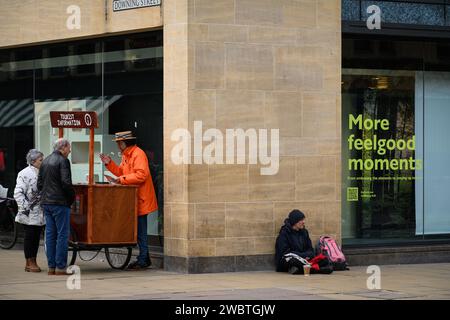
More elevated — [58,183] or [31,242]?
[58,183]

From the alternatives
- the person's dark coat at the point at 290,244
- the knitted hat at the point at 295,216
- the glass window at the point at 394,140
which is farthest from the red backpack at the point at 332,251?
the glass window at the point at 394,140

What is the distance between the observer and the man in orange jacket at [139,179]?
50.1 ft

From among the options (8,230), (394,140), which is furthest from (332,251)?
(8,230)

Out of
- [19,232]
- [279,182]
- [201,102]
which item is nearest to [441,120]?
[279,182]

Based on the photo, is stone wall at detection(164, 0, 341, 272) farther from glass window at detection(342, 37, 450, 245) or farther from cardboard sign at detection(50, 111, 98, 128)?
cardboard sign at detection(50, 111, 98, 128)

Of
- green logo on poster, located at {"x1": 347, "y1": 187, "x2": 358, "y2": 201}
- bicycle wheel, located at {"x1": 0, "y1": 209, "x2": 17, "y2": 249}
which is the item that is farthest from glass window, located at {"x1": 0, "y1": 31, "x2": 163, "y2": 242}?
green logo on poster, located at {"x1": 347, "y1": 187, "x2": 358, "y2": 201}

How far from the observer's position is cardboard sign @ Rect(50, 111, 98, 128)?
48.7 feet

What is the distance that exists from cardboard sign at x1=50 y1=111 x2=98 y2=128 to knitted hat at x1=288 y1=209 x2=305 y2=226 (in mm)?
3189

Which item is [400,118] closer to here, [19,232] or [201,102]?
[201,102]

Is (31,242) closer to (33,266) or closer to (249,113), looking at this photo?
(33,266)

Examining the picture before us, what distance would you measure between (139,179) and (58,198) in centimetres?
142

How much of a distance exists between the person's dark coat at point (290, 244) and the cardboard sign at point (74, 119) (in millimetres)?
3213

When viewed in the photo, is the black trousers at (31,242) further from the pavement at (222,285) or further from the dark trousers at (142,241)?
the dark trousers at (142,241)

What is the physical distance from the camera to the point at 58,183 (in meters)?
14.3
